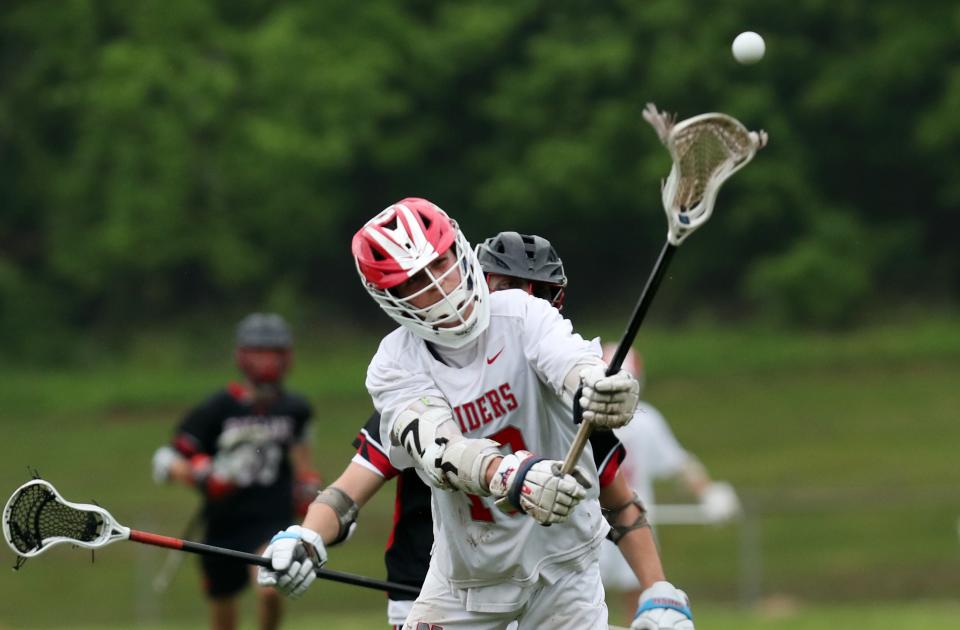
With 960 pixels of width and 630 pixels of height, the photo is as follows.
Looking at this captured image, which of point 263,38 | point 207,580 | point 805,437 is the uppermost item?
point 263,38

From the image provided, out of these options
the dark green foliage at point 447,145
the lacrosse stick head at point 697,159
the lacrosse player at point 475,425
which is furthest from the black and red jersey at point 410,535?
the dark green foliage at point 447,145

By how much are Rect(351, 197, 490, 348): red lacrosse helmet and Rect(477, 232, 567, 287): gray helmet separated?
0.81m

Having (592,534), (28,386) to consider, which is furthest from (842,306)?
(592,534)

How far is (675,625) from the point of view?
467 centimetres

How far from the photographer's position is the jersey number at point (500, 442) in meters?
4.57

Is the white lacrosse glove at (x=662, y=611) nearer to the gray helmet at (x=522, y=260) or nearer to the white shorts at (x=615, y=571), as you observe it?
the gray helmet at (x=522, y=260)

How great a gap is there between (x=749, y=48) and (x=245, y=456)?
5.79 m

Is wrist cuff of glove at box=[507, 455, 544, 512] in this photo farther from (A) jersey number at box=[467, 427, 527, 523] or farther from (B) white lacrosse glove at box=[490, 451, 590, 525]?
(A) jersey number at box=[467, 427, 527, 523]

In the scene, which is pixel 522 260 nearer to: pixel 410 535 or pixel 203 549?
pixel 410 535

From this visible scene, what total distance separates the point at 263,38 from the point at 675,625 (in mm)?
26483

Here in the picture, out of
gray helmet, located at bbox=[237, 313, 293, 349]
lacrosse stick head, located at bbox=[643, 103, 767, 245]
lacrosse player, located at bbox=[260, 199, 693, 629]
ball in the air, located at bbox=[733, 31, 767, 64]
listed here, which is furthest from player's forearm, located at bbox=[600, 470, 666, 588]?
gray helmet, located at bbox=[237, 313, 293, 349]

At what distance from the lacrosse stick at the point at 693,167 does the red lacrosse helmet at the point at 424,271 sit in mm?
468

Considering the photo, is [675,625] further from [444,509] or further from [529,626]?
[444,509]

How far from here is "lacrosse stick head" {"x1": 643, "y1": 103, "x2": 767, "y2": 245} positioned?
404 centimetres
